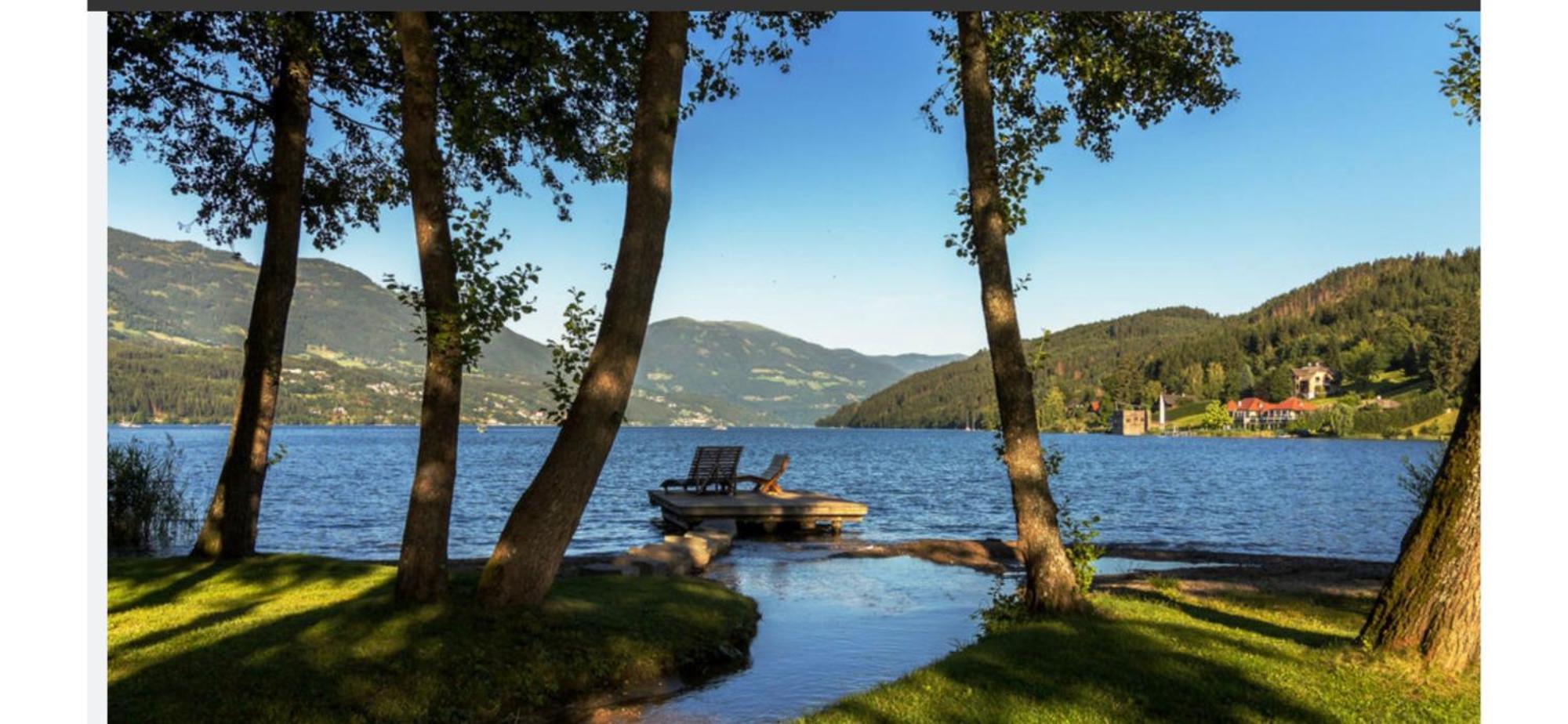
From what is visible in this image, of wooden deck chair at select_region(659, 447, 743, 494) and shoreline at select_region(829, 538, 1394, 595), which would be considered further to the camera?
wooden deck chair at select_region(659, 447, 743, 494)

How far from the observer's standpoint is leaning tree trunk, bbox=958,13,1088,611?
9.39 metres

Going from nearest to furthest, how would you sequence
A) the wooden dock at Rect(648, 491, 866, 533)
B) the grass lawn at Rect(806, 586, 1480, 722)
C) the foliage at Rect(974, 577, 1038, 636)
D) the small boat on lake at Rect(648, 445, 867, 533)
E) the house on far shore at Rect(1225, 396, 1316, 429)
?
1. the grass lawn at Rect(806, 586, 1480, 722)
2. the foliage at Rect(974, 577, 1038, 636)
3. the wooden dock at Rect(648, 491, 866, 533)
4. the small boat on lake at Rect(648, 445, 867, 533)
5. the house on far shore at Rect(1225, 396, 1316, 429)

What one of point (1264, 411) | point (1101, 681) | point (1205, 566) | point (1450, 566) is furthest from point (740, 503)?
point (1264, 411)

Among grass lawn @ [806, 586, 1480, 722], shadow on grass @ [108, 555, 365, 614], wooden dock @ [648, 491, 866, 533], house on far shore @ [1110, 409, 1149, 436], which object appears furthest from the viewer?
house on far shore @ [1110, 409, 1149, 436]

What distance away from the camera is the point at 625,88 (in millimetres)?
12883

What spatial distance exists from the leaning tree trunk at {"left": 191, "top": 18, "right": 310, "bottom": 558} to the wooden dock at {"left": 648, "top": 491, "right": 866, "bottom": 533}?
1104cm

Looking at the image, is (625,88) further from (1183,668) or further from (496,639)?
(1183,668)

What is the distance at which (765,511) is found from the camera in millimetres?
22719

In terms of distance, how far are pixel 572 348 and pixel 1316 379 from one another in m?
181

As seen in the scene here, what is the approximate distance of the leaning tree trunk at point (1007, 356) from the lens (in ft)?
30.8

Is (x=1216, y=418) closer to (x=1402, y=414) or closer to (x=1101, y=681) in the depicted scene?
(x=1402, y=414)

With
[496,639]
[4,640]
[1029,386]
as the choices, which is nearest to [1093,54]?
[1029,386]

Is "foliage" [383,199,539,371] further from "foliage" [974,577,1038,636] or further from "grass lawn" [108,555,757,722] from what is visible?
"foliage" [974,577,1038,636]

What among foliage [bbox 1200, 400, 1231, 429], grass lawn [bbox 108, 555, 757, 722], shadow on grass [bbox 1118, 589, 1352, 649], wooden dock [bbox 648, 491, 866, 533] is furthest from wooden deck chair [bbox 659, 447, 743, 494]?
foliage [bbox 1200, 400, 1231, 429]
